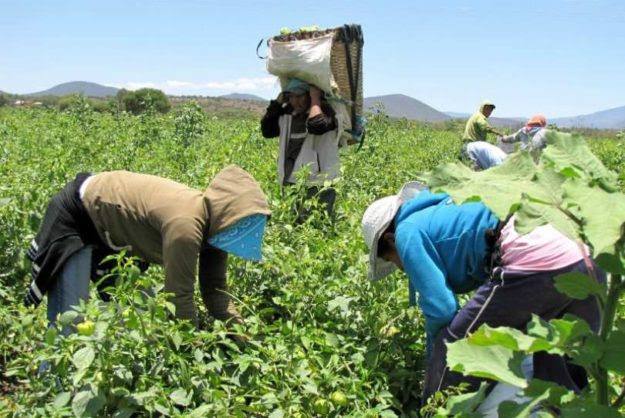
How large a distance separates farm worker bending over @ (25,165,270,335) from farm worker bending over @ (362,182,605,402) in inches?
19.1

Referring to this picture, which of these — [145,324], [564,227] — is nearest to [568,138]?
[564,227]

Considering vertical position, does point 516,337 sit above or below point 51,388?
above

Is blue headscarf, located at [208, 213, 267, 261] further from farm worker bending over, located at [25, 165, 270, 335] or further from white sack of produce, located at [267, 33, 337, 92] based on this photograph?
white sack of produce, located at [267, 33, 337, 92]

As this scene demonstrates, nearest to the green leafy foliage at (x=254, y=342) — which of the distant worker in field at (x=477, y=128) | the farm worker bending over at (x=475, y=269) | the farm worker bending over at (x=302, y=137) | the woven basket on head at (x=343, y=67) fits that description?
the farm worker bending over at (x=475, y=269)

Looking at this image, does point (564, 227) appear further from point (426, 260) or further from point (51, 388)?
point (51, 388)

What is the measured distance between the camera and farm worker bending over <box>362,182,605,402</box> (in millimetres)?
2006

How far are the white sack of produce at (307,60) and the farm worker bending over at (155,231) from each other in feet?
6.57

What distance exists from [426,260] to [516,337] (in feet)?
4.03

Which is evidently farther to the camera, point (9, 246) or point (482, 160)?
point (482, 160)

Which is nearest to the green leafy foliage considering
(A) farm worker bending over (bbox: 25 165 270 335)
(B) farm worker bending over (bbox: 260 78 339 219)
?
(A) farm worker bending over (bbox: 25 165 270 335)

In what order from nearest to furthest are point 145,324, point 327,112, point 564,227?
point 564,227 < point 145,324 < point 327,112

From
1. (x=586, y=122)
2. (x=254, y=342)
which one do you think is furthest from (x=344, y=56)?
(x=586, y=122)

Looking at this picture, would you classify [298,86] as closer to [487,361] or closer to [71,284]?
[71,284]

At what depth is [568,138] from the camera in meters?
0.92
